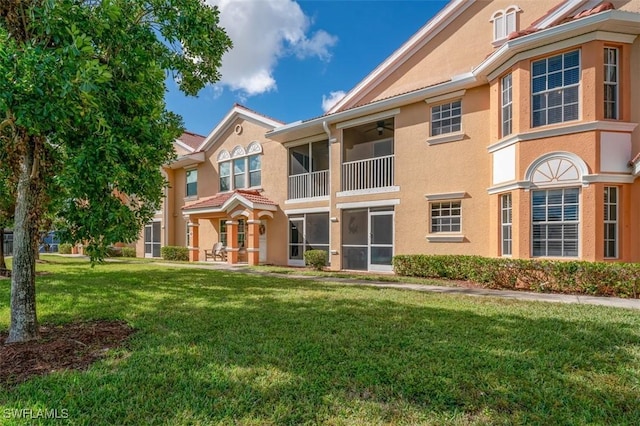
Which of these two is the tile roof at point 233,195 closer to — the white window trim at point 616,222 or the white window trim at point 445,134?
the white window trim at point 445,134

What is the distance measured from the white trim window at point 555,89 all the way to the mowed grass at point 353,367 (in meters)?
5.93

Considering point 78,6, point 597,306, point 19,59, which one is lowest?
point 597,306

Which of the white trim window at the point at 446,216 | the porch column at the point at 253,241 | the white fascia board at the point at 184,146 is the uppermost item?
the white fascia board at the point at 184,146

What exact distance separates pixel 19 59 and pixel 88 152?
1146mm

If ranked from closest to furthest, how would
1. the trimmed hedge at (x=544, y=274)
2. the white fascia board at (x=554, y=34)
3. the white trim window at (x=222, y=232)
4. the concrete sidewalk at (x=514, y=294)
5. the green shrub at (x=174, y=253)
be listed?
the concrete sidewalk at (x=514, y=294), the trimmed hedge at (x=544, y=274), the white fascia board at (x=554, y=34), the white trim window at (x=222, y=232), the green shrub at (x=174, y=253)

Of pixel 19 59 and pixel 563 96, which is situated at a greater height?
pixel 563 96

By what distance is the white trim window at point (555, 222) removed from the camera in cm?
989

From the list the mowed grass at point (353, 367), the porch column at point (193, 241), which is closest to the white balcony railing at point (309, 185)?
the porch column at point (193, 241)

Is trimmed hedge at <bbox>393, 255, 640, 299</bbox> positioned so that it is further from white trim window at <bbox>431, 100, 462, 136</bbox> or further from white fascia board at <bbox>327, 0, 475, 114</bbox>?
white fascia board at <bbox>327, 0, 475, 114</bbox>

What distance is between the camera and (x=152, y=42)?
17.8 ft

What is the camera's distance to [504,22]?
1252 centimetres

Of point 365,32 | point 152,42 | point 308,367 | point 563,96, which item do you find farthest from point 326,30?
point 308,367

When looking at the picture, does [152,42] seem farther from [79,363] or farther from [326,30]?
[326,30]

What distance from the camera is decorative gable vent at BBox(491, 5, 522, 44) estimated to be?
486 inches
